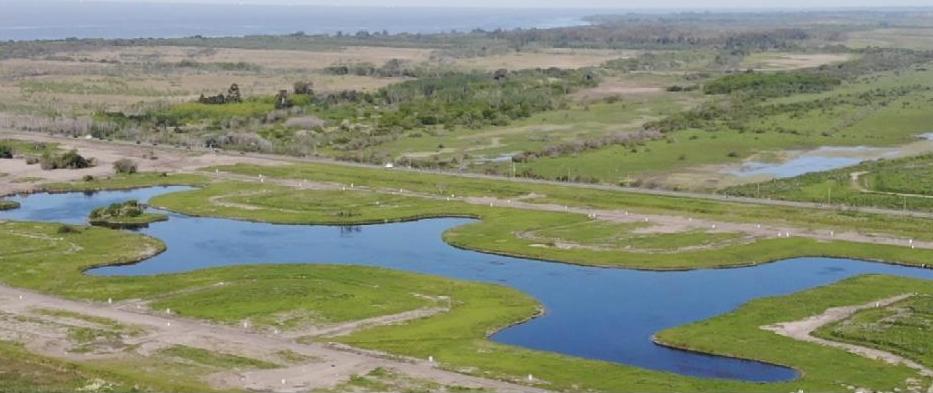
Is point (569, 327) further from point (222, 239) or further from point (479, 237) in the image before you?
point (222, 239)

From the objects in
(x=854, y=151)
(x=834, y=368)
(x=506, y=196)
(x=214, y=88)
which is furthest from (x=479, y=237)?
(x=214, y=88)

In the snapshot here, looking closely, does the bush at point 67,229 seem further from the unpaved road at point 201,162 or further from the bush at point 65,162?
the bush at point 65,162

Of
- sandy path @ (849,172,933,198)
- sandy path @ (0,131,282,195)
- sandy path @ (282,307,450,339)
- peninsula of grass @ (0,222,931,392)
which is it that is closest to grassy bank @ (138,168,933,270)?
peninsula of grass @ (0,222,931,392)

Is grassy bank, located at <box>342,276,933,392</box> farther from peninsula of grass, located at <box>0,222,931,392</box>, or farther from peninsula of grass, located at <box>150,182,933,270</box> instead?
peninsula of grass, located at <box>150,182,933,270</box>

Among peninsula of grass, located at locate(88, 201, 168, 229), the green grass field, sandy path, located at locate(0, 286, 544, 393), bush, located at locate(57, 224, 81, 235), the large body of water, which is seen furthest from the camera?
the green grass field

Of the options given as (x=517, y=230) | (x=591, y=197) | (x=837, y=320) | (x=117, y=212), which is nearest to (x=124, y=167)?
(x=117, y=212)

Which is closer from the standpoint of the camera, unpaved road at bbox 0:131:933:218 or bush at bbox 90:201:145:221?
bush at bbox 90:201:145:221
